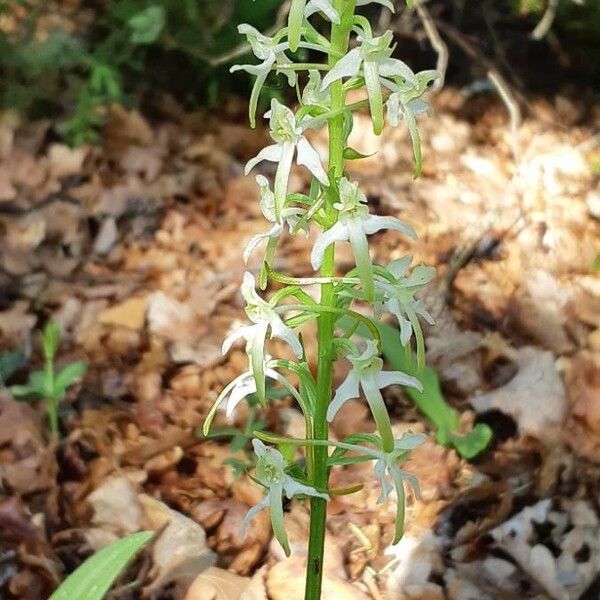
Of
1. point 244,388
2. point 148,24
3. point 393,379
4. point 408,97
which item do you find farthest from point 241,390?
point 148,24

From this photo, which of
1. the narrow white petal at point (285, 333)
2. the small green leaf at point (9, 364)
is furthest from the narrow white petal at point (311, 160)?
the small green leaf at point (9, 364)

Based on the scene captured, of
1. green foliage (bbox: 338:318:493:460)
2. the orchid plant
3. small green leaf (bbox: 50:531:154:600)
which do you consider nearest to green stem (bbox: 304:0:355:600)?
the orchid plant

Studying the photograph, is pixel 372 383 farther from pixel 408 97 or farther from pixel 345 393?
pixel 408 97

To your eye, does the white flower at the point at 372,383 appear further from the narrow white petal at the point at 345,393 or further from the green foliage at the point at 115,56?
the green foliage at the point at 115,56

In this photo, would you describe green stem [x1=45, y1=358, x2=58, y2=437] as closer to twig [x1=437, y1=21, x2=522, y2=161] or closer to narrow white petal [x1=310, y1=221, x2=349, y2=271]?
narrow white petal [x1=310, y1=221, x2=349, y2=271]

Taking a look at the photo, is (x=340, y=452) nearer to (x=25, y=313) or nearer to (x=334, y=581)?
(x=334, y=581)

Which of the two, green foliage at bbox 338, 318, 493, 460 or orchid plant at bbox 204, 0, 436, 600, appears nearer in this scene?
orchid plant at bbox 204, 0, 436, 600

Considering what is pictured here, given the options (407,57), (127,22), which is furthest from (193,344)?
(407,57)
